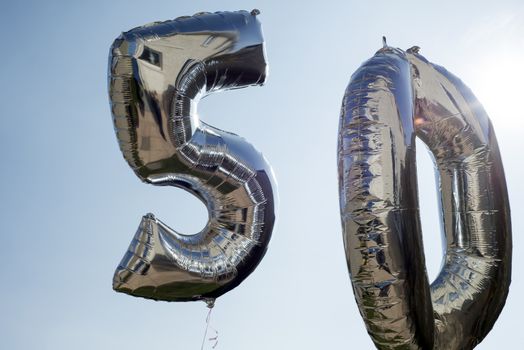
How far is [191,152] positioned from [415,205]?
4.77 feet

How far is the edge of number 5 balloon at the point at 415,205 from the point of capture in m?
3.60

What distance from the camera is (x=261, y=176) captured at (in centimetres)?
470

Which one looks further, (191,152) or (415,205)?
(191,152)

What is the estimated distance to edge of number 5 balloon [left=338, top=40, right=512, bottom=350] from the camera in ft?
11.8

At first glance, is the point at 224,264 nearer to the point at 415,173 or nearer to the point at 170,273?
the point at 170,273

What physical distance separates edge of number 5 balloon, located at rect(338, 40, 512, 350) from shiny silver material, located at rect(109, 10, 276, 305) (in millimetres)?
954

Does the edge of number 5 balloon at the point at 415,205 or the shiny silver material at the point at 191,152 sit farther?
the shiny silver material at the point at 191,152

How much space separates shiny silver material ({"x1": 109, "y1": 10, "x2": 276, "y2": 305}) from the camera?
13.6 feet

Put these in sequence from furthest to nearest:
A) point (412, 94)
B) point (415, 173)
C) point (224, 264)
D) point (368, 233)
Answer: point (224, 264)
point (412, 94)
point (415, 173)
point (368, 233)

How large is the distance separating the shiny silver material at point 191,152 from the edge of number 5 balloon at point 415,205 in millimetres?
954

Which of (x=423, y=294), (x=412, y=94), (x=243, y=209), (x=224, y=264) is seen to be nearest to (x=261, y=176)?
(x=243, y=209)

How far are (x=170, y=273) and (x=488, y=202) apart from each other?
7.15ft

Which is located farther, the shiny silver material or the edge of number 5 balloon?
the shiny silver material

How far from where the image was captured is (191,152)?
432 centimetres
